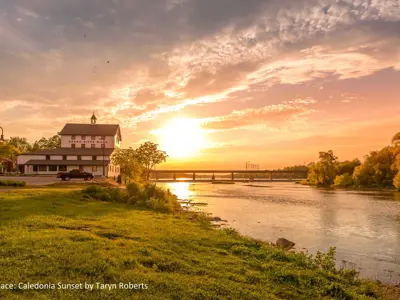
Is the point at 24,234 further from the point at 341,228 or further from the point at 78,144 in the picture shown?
the point at 78,144

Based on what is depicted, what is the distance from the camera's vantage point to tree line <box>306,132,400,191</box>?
8444cm

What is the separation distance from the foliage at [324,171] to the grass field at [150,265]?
111702mm

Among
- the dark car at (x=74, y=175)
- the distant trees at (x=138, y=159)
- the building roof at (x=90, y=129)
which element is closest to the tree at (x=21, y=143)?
the building roof at (x=90, y=129)

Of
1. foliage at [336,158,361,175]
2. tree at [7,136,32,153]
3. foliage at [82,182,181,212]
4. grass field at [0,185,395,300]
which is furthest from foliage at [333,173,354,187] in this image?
tree at [7,136,32,153]

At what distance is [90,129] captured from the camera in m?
85.8

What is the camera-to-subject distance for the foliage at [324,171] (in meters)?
118

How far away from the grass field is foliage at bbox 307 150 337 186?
4398 inches

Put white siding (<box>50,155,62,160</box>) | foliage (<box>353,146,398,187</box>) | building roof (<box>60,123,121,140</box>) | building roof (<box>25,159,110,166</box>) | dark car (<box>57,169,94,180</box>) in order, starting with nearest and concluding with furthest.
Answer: dark car (<box>57,169,94,180</box>), building roof (<box>25,159,110,166</box>), white siding (<box>50,155,62,160</box>), building roof (<box>60,123,121,140</box>), foliage (<box>353,146,398,187</box>)

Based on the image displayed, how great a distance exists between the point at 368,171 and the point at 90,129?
84.8 meters

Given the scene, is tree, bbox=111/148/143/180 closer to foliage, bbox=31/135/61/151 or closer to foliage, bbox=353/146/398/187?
foliage, bbox=31/135/61/151

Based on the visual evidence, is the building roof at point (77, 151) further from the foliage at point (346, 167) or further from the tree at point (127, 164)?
the foliage at point (346, 167)

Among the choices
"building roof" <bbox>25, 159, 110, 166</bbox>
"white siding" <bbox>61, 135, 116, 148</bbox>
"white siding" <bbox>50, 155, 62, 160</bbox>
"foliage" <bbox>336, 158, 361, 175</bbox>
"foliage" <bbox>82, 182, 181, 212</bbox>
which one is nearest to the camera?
"foliage" <bbox>82, 182, 181, 212</bbox>

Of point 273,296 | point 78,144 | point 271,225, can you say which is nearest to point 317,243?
point 271,225

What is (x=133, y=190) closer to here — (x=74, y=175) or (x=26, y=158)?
(x=74, y=175)
